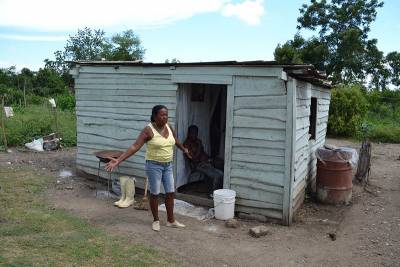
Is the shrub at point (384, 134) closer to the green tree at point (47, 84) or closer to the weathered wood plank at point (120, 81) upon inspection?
the weathered wood plank at point (120, 81)

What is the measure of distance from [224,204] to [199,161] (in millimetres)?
1455

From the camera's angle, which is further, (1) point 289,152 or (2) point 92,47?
(2) point 92,47

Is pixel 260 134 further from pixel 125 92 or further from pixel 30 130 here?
pixel 30 130

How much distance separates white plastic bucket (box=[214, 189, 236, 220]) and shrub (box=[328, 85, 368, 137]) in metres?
11.7

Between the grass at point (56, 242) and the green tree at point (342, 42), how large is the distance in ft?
76.1

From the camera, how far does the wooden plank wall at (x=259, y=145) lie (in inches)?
244

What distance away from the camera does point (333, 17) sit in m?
27.9

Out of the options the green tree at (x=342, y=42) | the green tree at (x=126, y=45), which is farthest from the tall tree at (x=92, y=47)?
the green tree at (x=342, y=42)

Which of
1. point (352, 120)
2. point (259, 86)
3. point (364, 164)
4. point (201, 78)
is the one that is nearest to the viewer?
point (259, 86)

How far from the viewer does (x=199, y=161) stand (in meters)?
7.61

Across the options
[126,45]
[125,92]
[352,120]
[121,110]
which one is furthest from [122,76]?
[126,45]

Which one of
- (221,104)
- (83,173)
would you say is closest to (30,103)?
(83,173)

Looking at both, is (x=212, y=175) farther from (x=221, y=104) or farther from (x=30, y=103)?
(x=30, y=103)

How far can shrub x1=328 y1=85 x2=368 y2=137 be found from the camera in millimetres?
16688
